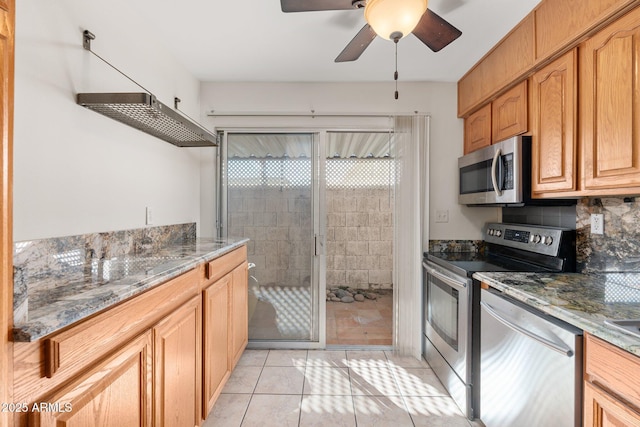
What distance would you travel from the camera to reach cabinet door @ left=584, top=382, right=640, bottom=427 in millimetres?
821

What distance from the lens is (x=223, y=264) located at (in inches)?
70.7

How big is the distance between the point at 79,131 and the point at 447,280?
2.22 m

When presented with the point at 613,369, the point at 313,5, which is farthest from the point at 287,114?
the point at 613,369

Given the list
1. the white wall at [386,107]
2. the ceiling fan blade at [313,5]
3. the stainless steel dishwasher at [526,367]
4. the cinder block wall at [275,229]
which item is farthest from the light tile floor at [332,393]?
the ceiling fan blade at [313,5]

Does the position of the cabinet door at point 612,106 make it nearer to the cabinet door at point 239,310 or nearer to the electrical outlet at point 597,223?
the electrical outlet at point 597,223

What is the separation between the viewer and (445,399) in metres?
1.89

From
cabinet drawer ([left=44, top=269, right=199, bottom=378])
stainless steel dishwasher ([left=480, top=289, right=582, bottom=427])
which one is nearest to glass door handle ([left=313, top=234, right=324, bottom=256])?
stainless steel dishwasher ([left=480, top=289, right=582, bottom=427])

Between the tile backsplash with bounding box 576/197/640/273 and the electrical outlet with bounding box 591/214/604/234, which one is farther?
the electrical outlet with bounding box 591/214/604/234

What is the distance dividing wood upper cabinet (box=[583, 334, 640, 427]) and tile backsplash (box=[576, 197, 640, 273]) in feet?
2.71

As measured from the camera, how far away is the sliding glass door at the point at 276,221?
259cm

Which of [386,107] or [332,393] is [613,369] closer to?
[332,393]

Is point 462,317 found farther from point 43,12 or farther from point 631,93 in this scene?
point 43,12

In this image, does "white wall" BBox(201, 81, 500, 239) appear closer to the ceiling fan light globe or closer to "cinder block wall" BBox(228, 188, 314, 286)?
"cinder block wall" BBox(228, 188, 314, 286)

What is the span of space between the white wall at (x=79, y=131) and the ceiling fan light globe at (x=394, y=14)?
4.22 feet
